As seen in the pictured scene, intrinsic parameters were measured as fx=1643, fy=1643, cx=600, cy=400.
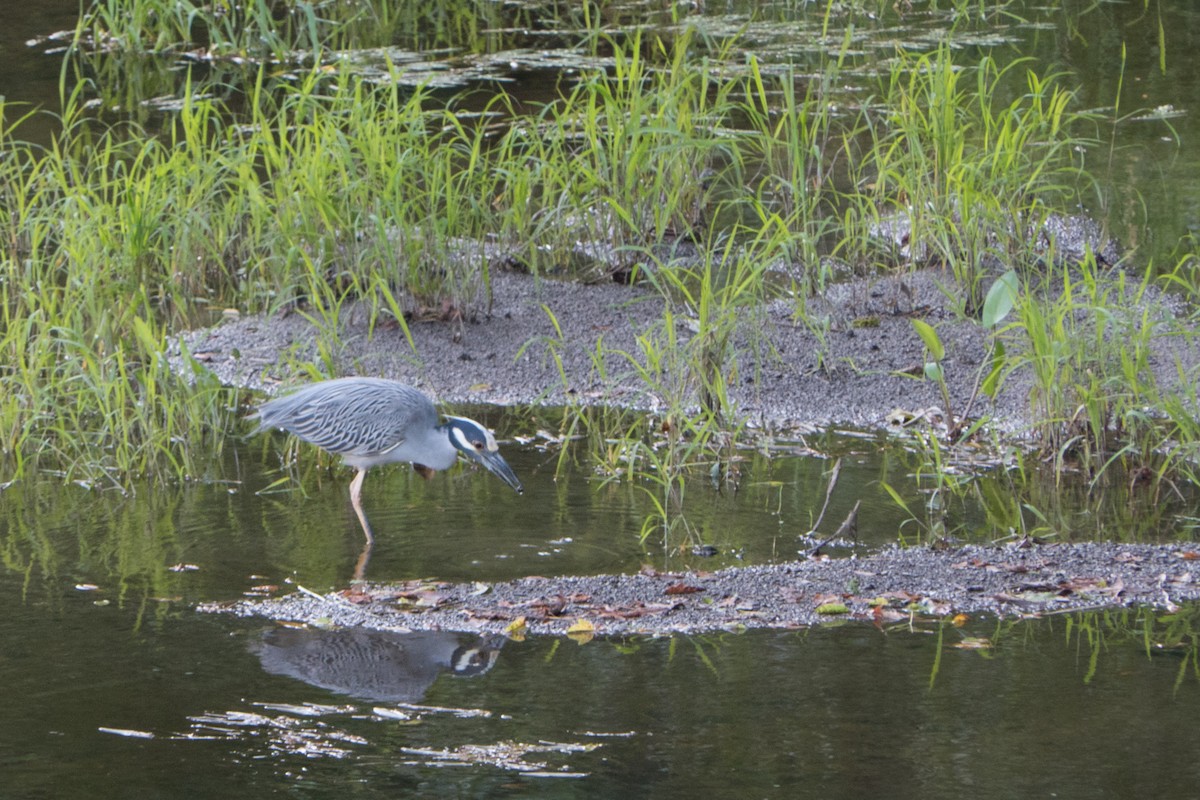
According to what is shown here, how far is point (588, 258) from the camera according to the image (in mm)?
8273

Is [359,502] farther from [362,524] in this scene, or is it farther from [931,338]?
[931,338]

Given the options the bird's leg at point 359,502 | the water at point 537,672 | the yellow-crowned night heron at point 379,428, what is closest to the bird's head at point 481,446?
the yellow-crowned night heron at point 379,428

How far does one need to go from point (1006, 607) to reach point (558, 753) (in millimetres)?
1626

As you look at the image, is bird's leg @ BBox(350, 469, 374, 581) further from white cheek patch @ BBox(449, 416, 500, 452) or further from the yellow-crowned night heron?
white cheek patch @ BBox(449, 416, 500, 452)

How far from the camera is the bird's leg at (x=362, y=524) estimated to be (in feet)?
17.8

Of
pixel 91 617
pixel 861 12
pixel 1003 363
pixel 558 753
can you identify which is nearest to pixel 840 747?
pixel 558 753

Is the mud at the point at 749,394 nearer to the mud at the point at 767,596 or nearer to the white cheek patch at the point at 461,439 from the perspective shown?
the mud at the point at 767,596

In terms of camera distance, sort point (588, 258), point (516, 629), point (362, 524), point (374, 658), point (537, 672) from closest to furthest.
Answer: point (537, 672), point (374, 658), point (516, 629), point (362, 524), point (588, 258)

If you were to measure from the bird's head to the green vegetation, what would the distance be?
1.55ft

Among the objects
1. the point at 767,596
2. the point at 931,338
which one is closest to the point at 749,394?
the point at 931,338

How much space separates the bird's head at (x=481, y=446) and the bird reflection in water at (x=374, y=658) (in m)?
1.19

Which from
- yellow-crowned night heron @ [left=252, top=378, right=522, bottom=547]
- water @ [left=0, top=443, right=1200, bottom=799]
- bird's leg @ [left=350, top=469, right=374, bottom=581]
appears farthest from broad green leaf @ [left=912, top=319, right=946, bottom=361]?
bird's leg @ [left=350, top=469, right=374, bottom=581]

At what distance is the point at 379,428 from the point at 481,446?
0.37 meters

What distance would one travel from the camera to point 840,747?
13.3ft
